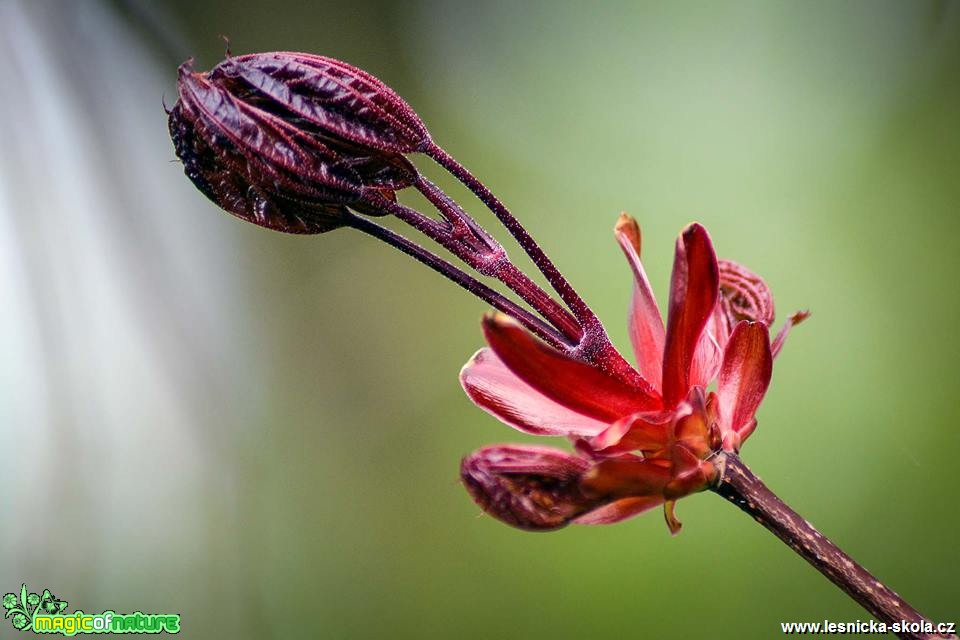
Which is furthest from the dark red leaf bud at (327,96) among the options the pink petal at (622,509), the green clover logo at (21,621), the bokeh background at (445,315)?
the green clover logo at (21,621)

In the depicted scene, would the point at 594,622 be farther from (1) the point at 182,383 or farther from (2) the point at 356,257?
(1) the point at 182,383

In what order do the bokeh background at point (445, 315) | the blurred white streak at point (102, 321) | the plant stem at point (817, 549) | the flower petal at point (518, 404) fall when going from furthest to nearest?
the blurred white streak at point (102, 321), the bokeh background at point (445, 315), the flower petal at point (518, 404), the plant stem at point (817, 549)

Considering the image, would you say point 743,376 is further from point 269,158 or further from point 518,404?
point 269,158

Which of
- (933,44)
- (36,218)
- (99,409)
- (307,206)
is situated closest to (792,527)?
(307,206)

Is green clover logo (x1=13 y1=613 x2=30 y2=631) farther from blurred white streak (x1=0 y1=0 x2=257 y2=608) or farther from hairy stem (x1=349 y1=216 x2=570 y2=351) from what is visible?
hairy stem (x1=349 y1=216 x2=570 y2=351)

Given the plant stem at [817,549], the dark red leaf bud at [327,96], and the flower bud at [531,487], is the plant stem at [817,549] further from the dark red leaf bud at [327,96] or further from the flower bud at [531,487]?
the dark red leaf bud at [327,96]

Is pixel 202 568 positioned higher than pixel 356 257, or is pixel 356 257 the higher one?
pixel 356 257

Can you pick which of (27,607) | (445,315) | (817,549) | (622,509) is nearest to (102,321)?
(27,607)
